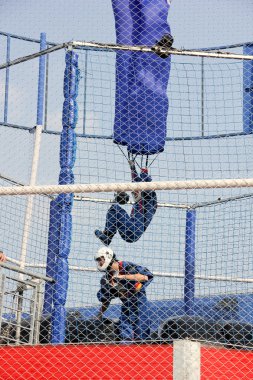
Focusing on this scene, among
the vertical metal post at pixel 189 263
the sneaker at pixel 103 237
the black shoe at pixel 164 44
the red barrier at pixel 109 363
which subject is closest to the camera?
the red barrier at pixel 109 363

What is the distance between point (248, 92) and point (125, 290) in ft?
11.3

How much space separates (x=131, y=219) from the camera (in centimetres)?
963

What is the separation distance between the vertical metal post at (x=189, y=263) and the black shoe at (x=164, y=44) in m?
2.41

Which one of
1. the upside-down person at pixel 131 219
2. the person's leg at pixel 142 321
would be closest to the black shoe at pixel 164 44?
the upside-down person at pixel 131 219

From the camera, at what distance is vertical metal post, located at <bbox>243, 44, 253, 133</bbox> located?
37.2 ft

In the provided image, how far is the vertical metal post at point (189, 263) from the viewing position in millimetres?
10531

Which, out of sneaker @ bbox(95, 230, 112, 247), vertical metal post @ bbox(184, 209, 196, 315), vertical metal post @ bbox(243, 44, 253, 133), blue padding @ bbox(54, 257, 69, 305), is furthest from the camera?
vertical metal post @ bbox(243, 44, 253, 133)

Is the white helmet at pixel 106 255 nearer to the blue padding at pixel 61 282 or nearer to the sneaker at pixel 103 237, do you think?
the sneaker at pixel 103 237

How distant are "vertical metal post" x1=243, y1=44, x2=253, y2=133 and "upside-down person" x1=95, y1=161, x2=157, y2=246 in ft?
7.55

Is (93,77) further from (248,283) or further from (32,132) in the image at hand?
(248,283)

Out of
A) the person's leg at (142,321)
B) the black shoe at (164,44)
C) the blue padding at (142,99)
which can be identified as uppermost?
the black shoe at (164,44)

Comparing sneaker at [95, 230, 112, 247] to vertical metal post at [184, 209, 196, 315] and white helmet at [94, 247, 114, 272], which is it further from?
vertical metal post at [184, 209, 196, 315]

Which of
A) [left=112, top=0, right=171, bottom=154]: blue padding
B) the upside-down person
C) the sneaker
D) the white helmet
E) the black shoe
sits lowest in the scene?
the white helmet

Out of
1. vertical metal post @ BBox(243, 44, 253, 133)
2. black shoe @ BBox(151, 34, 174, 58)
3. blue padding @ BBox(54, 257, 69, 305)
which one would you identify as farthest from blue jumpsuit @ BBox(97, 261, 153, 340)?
vertical metal post @ BBox(243, 44, 253, 133)
